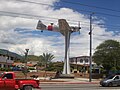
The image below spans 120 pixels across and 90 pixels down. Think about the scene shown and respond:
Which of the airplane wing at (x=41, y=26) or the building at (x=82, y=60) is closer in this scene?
the airplane wing at (x=41, y=26)

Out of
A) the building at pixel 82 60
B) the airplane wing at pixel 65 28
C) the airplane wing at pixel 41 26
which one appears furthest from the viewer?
the building at pixel 82 60

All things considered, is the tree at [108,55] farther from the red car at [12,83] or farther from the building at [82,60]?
the building at [82,60]

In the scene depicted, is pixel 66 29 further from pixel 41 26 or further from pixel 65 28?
pixel 41 26

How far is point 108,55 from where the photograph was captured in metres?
68.2

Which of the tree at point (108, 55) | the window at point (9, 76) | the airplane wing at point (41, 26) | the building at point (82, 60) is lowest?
the window at point (9, 76)

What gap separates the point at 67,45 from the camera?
5431 centimetres

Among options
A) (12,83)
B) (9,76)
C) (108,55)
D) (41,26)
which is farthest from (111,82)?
(108,55)

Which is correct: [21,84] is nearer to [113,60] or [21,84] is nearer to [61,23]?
[61,23]

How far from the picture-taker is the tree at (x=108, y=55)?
67.9 metres

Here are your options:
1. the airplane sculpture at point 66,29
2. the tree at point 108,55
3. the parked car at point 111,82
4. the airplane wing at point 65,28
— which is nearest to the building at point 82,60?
the tree at point 108,55

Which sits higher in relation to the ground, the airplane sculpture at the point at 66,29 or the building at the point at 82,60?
the building at the point at 82,60

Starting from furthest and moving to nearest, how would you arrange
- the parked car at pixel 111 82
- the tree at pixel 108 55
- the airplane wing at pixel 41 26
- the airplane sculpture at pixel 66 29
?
the tree at pixel 108 55 → the airplane sculpture at pixel 66 29 → the airplane wing at pixel 41 26 → the parked car at pixel 111 82

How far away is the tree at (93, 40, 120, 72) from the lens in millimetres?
67875

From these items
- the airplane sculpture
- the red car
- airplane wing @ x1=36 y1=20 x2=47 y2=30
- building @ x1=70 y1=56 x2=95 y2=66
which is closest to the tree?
the airplane sculpture
